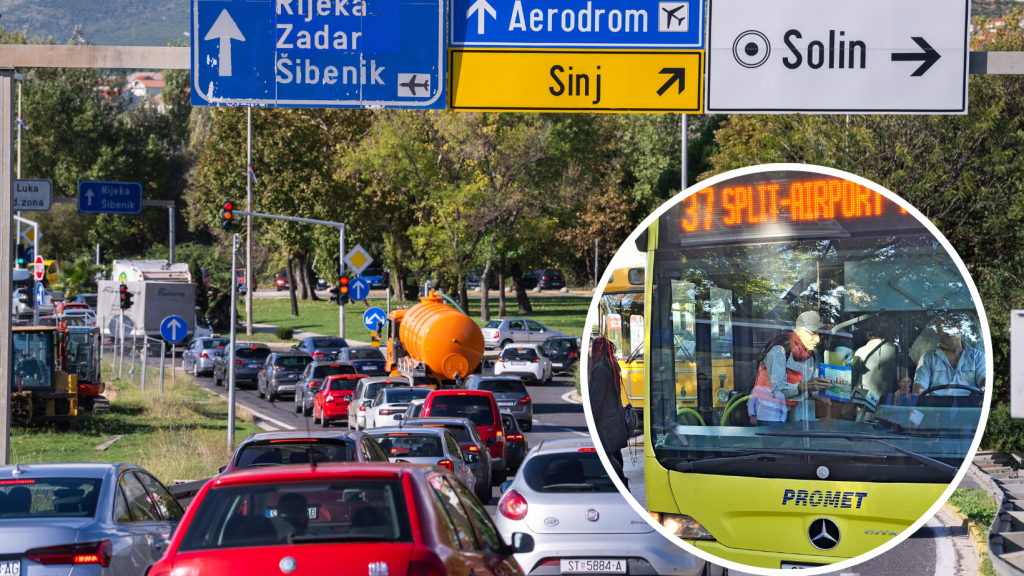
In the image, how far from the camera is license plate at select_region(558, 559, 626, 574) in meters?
8.04

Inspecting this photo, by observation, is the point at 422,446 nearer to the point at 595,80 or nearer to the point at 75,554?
the point at 595,80

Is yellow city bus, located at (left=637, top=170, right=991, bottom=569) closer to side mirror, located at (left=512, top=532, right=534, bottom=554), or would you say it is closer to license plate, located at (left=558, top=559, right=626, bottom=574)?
license plate, located at (left=558, top=559, right=626, bottom=574)

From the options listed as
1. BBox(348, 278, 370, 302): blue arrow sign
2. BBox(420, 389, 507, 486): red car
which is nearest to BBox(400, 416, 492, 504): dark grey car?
BBox(420, 389, 507, 486): red car

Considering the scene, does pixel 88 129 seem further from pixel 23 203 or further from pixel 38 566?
pixel 38 566

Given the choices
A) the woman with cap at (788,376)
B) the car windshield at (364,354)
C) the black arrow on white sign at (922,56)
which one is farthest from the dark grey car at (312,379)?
the woman with cap at (788,376)

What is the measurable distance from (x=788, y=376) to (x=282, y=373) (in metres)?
35.4

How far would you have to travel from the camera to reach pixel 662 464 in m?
3.63

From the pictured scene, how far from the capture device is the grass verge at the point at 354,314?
62.4m

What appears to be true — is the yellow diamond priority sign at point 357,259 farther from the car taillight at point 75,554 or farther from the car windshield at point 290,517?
the car windshield at point 290,517

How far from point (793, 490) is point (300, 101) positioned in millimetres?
8196

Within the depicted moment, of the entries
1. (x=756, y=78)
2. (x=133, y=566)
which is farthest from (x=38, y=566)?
(x=756, y=78)

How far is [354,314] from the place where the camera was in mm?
73938

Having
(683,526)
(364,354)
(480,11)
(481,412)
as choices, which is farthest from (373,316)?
(683,526)

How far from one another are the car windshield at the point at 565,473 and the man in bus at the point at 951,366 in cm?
515
